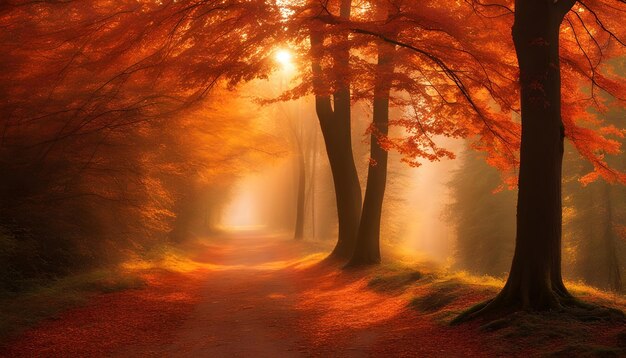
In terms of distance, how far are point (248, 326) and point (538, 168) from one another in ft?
19.3

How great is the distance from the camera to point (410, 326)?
849 cm

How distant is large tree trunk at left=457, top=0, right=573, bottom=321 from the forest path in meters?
1.30

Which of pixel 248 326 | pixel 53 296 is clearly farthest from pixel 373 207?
pixel 53 296

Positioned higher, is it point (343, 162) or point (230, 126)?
point (230, 126)

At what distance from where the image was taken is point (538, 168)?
8094 millimetres

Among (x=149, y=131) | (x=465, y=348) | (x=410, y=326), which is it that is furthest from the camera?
(x=149, y=131)

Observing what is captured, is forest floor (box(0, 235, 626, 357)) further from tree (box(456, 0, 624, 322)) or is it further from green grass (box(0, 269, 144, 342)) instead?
tree (box(456, 0, 624, 322))

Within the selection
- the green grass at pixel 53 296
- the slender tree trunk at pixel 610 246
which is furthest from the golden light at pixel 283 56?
the slender tree trunk at pixel 610 246

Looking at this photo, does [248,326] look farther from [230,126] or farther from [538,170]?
[230,126]

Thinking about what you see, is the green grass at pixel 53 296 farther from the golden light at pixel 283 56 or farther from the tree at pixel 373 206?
the golden light at pixel 283 56

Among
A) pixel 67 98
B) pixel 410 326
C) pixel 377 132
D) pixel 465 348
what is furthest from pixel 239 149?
pixel 465 348

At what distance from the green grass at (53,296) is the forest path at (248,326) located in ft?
0.87

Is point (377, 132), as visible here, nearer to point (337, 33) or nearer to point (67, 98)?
point (337, 33)

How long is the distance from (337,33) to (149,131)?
6.10 meters
